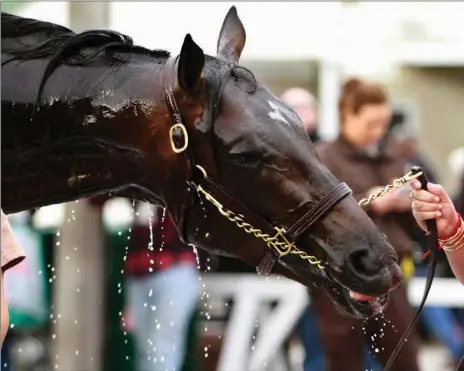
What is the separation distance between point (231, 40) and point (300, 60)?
4522 millimetres

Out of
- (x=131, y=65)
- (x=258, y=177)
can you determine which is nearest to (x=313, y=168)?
(x=258, y=177)

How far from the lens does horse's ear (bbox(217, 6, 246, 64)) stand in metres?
2.15

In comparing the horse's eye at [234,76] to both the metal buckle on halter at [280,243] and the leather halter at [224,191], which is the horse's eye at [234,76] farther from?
the metal buckle on halter at [280,243]

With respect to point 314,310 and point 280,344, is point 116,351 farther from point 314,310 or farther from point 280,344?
point 314,310

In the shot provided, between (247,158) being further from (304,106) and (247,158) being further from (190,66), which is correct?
(304,106)

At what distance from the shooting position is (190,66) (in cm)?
189

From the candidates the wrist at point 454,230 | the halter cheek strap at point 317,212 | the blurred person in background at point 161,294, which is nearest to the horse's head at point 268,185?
the halter cheek strap at point 317,212

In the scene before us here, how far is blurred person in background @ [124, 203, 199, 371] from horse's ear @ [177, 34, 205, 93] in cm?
221

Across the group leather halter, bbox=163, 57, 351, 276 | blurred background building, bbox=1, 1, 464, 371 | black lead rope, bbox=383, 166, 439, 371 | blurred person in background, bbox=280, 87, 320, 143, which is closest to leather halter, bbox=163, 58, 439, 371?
leather halter, bbox=163, 57, 351, 276

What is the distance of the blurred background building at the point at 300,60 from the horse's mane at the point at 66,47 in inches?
37.0

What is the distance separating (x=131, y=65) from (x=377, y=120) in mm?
1968

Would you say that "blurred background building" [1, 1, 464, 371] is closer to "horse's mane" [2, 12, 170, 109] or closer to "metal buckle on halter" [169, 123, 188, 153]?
"horse's mane" [2, 12, 170, 109]

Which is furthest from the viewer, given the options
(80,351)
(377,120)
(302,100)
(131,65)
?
(302,100)

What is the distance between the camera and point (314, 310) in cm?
387
